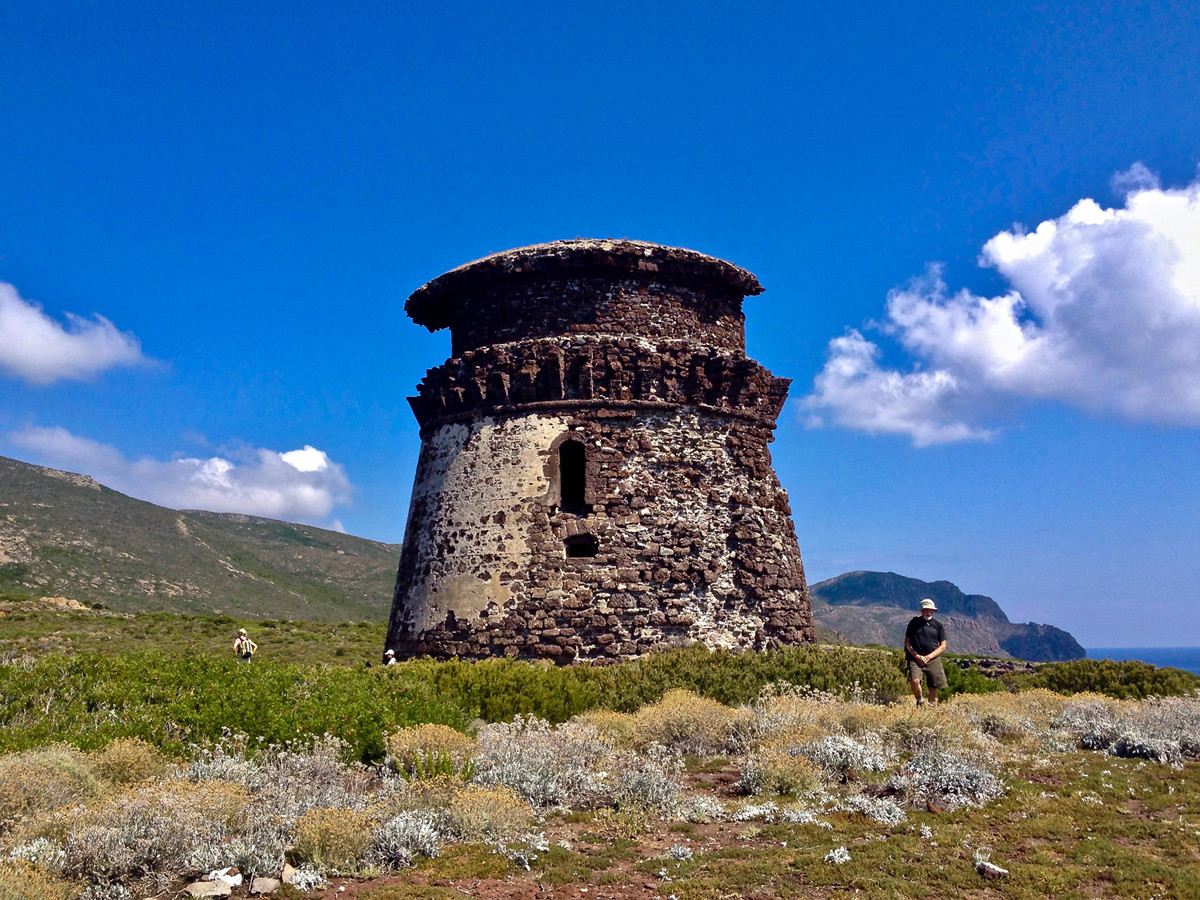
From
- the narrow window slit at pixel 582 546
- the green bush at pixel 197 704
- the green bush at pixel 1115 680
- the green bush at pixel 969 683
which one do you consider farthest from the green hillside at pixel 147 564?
the green bush at pixel 1115 680

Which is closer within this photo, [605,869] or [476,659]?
[605,869]

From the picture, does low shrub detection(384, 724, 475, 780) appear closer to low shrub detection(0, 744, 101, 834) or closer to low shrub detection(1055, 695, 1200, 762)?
low shrub detection(0, 744, 101, 834)

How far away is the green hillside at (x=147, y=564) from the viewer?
7462 cm

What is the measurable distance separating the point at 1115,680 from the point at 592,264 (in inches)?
583

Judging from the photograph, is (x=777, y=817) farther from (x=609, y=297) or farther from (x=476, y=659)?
(x=609, y=297)

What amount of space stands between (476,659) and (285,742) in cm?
702

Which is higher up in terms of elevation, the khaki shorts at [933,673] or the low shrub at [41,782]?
the khaki shorts at [933,673]

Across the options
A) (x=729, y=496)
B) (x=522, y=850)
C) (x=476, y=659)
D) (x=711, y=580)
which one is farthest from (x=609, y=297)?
(x=522, y=850)

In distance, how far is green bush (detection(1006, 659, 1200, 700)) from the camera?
57.2 ft

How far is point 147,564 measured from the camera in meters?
A: 82.8

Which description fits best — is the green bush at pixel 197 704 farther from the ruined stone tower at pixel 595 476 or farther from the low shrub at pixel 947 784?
the low shrub at pixel 947 784

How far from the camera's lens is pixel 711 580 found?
16531mm

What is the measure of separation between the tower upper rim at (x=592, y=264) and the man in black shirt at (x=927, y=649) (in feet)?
29.7

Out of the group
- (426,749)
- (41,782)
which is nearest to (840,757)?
(426,749)
